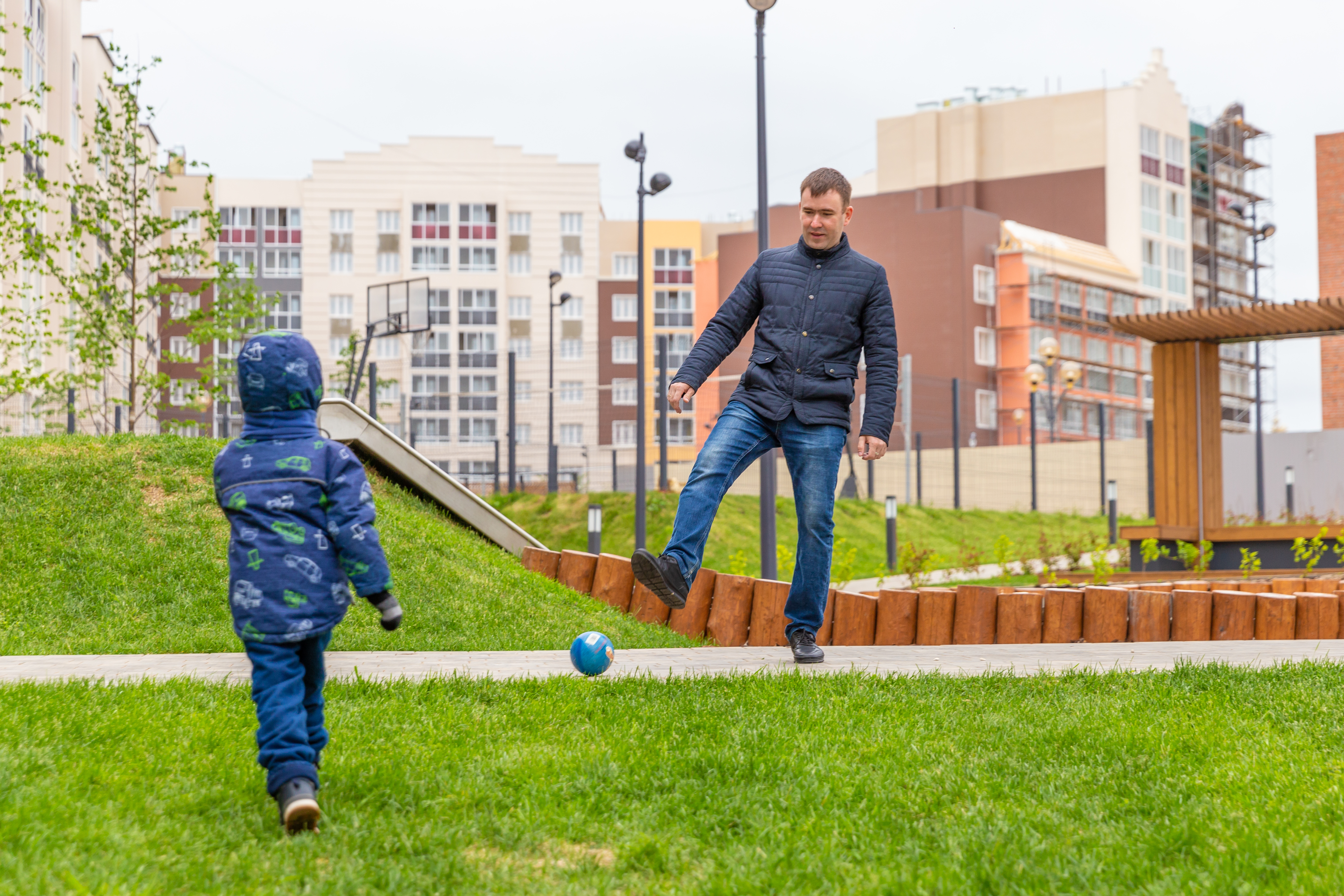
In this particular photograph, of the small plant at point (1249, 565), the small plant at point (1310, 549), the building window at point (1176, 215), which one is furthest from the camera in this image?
the building window at point (1176, 215)

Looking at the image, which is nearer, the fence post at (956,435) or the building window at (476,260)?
the fence post at (956,435)

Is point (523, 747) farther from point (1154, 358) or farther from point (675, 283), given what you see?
point (675, 283)

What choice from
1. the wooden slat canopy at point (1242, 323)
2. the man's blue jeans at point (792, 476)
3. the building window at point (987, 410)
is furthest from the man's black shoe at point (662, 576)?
the building window at point (987, 410)

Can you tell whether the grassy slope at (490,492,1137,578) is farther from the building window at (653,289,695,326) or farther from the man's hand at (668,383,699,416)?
the building window at (653,289,695,326)

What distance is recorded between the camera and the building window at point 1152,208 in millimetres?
64938

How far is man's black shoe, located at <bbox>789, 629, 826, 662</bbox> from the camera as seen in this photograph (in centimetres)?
635

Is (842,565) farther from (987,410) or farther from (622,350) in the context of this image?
(622,350)

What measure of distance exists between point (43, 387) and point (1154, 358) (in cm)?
1620

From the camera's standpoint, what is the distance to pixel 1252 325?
15.2 meters

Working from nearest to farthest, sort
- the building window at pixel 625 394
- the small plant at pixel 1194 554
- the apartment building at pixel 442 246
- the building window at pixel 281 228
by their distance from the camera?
the small plant at pixel 1194 554 < the building window at pixel 625 394 < the apartment building at pixel 442 246 < the building window at pixel 281 228

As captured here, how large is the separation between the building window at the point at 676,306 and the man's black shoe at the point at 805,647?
65.3m

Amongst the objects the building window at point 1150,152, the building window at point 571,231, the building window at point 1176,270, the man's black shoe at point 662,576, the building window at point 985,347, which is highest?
the building window at point 1150,152

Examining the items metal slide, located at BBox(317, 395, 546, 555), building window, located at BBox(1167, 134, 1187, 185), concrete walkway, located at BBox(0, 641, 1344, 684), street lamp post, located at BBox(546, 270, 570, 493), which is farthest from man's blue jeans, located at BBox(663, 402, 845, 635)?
building window, located at BBox(1167, 134, 1187, 185)

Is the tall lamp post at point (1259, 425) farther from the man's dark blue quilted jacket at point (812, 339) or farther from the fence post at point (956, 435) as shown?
the man's dark blue quilted jacket at point (812, 339)
